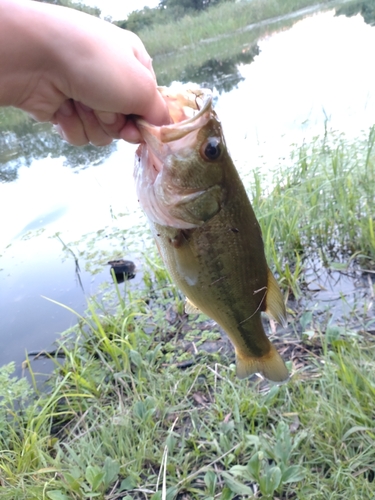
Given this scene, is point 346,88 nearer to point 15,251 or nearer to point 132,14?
point 15,251

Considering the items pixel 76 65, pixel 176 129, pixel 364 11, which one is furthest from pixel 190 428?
pixel 364 11

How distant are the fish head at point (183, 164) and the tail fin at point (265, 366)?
750 millimetres

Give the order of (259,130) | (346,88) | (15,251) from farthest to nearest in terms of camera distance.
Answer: (346,88)
(259,130)
(15,251)

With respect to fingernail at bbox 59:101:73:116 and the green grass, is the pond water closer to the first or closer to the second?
fingernail at bbox 59:101:73:116

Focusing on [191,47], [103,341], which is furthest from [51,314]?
[191,47]

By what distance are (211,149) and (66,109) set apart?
2.27 feet

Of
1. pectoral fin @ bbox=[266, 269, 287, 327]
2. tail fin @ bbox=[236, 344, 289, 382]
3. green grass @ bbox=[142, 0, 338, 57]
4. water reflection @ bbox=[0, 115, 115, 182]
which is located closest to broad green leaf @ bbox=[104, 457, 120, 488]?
tail fin @ bbox=[236, 344, 289, 382]

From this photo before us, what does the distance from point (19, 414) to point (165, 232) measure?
1.89 m

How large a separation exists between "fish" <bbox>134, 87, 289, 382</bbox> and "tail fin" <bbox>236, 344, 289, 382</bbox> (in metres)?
0.18

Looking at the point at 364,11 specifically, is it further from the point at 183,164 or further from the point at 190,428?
the point at 190,428

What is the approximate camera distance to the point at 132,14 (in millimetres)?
28297

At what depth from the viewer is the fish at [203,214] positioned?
1.44m

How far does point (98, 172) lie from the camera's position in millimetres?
6660

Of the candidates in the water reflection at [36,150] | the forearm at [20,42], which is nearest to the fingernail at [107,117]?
the forearm at [20,42]
